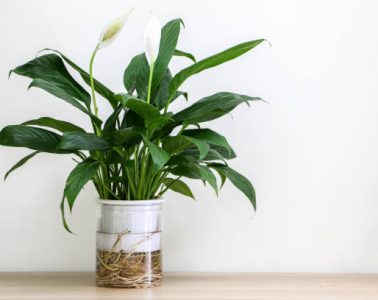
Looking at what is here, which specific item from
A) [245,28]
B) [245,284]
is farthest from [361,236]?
[245,28]

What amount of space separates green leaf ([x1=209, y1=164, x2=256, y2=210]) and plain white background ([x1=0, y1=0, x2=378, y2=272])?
249 millimetres

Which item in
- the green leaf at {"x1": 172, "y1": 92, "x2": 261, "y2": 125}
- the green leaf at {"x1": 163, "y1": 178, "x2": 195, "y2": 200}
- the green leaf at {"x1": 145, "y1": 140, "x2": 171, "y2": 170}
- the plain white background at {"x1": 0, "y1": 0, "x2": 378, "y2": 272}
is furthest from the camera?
the plain white background at {"x1": 0, "y1": 0, "x2": 378, "y2": 272}

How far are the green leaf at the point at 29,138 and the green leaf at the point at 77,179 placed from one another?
9 centimetres

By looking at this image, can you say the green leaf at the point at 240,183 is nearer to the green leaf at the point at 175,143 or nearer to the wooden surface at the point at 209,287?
the green leaf at the point at 175,143

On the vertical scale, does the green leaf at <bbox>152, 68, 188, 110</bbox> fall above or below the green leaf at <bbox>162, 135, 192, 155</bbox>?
above

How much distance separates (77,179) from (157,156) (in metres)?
0.16

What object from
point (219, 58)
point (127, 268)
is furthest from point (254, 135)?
point (127, 268)

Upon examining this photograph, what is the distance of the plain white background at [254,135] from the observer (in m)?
1.42

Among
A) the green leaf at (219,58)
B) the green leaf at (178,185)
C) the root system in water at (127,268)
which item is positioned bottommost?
the root system in water at (127,268)

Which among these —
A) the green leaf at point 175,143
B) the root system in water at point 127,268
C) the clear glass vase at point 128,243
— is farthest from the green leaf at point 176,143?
the root system in water at point 127,268

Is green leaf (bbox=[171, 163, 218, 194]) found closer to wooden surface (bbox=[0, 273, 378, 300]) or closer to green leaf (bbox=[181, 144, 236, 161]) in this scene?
green leaf (bbox=[181, 144, 236, 161])

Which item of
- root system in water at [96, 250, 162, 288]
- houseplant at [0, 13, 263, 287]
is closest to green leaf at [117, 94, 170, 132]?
houseplant at [0, 13, 263, 287]

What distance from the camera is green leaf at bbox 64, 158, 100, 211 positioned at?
3.46 feet

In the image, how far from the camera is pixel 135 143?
113 centimetres
